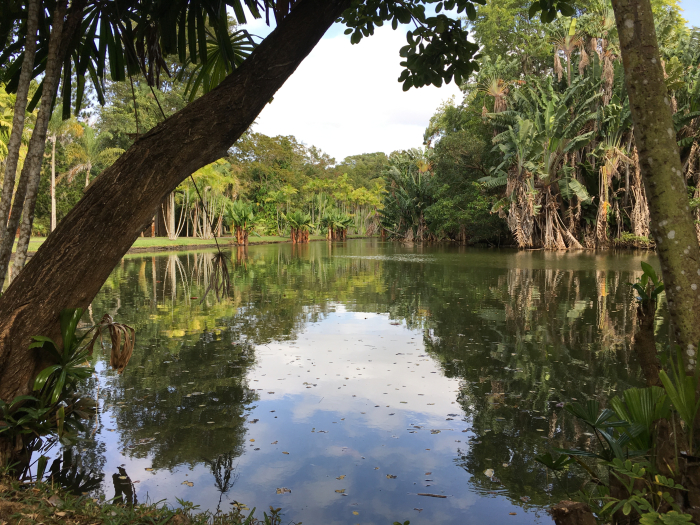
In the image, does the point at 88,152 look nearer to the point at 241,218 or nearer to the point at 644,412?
the point at 241,218

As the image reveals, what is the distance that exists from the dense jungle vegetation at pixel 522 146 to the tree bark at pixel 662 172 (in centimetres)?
1606

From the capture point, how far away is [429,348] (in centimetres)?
645

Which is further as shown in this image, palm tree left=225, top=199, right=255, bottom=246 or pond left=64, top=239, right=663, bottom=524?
palm tree left=225, top=199, right=255, bottom=246

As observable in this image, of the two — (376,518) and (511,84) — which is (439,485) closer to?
(376,518)

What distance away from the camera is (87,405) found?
3438 millimetres

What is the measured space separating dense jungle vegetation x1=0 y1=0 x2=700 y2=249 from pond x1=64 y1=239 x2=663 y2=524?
1205cm

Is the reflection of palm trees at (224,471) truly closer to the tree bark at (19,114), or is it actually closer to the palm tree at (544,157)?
the tree bark at (19,114)

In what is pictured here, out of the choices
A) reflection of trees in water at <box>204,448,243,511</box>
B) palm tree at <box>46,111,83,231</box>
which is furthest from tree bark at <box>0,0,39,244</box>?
palm tree at <box>46,111,83,231</box>

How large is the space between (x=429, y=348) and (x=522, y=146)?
2374 cm

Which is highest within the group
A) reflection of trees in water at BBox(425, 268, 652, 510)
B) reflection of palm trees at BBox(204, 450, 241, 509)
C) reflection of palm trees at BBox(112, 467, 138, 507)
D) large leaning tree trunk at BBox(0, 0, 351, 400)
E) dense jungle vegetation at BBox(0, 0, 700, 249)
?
dense jungle vegetation at BBox(0, 0, 700, 249)

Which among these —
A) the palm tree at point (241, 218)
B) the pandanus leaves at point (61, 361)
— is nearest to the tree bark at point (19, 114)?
the pandanus leaves at point (61, 361)

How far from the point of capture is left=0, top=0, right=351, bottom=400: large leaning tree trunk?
9.87ft

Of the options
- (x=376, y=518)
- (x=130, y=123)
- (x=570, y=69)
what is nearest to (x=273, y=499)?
(x=376, y=518)

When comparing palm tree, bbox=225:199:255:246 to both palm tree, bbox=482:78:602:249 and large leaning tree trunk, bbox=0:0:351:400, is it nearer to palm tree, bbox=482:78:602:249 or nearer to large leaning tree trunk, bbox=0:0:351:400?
palm tree, bbox=482:78:602:249
